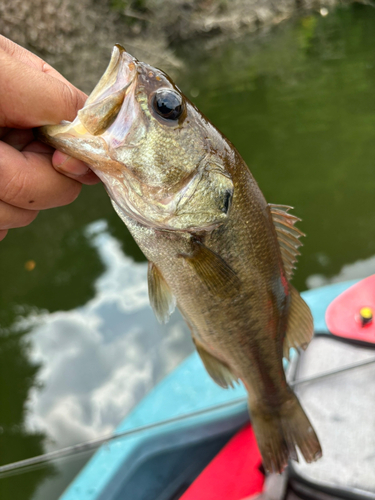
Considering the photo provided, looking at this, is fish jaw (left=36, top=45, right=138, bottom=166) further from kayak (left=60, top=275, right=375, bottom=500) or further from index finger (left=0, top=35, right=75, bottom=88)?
kayak (left=60, top=275, right=375, bottom=500)

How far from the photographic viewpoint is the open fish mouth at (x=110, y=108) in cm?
98

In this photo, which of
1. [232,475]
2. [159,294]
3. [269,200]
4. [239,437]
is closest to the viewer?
[159,294]

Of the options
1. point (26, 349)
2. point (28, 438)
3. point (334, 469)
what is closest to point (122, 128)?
point (334, 469)

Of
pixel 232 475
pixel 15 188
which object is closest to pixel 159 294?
pixel 15 188

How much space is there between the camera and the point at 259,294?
1386 millimetres

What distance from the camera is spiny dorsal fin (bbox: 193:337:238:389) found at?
1.61 m

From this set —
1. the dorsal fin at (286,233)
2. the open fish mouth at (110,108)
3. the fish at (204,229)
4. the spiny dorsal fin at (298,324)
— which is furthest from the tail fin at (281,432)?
the open fish mouth at (110,108)

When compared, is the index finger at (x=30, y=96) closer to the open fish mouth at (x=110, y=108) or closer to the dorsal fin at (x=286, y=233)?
the open fish mouth at (x=110, y=108)

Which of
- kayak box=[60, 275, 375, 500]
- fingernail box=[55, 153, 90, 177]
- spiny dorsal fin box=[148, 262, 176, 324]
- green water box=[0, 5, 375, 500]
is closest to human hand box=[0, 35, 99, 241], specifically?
fingernail box=[55, 153, 90, 177]

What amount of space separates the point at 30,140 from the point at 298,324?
1.22m

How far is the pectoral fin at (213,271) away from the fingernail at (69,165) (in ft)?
1.40

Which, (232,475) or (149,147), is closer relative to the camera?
(149,147)

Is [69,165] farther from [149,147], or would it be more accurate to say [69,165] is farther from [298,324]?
[298,324]

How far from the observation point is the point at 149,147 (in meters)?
1.10
